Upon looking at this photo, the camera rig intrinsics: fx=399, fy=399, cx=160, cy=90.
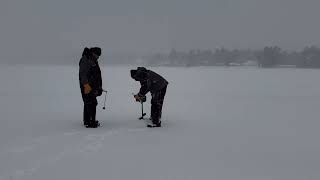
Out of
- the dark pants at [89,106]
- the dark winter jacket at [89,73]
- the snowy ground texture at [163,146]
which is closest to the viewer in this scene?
the snowy ground texture at [163,146]

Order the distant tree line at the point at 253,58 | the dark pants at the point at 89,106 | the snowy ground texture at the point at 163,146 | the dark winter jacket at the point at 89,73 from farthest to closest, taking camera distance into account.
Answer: the distant tree line at the point at 253,58, the dark pants at the point at 89,106, the dark winter jacket at the point at 89,73, the snowy ground texture at the point at 163,146

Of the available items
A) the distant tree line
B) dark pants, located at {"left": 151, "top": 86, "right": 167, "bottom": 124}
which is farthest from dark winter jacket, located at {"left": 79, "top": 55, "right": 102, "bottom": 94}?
the distant tree line

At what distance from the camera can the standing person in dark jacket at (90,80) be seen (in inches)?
413

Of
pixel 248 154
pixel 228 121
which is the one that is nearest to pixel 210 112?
pixel 228 121

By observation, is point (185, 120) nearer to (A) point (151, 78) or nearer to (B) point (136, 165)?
(A) point (151, 78)

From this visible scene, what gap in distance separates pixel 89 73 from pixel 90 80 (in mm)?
204

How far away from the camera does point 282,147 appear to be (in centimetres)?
862

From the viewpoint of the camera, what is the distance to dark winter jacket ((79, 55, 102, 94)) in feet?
34.3

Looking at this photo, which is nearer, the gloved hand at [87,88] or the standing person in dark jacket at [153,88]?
the gloved hand at [87,88]

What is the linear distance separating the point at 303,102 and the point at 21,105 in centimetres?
1229

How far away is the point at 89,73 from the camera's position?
1062 centimetres

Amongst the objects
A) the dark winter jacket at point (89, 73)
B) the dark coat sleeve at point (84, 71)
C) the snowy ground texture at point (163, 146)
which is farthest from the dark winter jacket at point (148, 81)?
the dark coat sleeve at point (84, 71)

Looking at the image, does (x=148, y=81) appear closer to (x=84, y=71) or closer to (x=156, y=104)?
(x=156, y=104)

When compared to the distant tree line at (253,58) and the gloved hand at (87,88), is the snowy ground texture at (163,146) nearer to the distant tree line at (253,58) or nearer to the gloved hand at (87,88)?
the gloved hand at (87,88)
